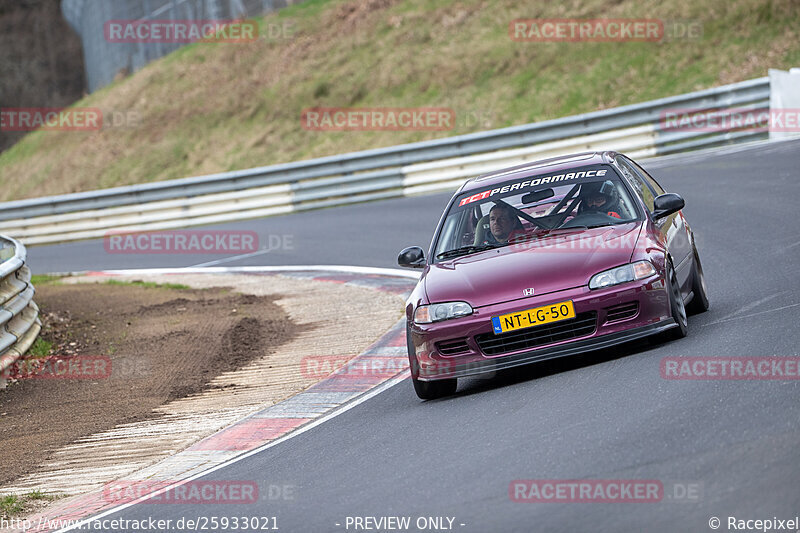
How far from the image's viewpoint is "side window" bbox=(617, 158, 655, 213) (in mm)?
8430

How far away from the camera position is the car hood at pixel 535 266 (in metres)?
7.19

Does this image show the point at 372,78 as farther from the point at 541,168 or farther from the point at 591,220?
the point at 591,220

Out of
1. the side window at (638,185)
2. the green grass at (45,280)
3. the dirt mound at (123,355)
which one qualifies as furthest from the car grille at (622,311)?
the green grass at (45,280)

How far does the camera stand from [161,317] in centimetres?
1284

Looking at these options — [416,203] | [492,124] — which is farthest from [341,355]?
[492,124]

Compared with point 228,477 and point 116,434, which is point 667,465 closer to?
point 228,477

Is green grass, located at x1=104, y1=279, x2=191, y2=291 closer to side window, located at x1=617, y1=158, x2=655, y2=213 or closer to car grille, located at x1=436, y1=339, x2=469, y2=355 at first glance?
side window, located at x1=617, y1=158, x2=655, y2=213

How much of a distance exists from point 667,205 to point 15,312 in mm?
6302

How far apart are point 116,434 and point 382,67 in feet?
82.6

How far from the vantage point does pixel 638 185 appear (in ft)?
28.3

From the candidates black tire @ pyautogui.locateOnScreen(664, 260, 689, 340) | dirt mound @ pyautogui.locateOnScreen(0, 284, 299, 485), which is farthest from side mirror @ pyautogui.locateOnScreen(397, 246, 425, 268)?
dirt mound @ pyautogui.locateOnScreen(0, 284, 299, 485)

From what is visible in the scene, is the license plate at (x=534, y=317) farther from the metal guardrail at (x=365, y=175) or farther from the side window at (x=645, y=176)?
the metal guardrail at (x=365, y=175)

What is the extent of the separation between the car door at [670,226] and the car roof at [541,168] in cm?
18

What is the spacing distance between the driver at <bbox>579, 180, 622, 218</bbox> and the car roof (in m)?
0.34
